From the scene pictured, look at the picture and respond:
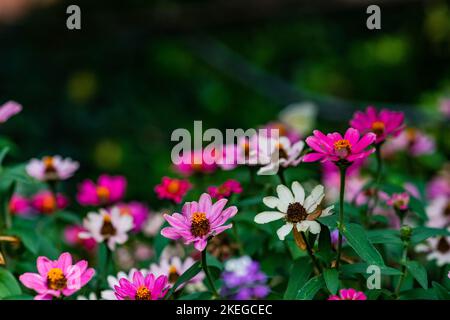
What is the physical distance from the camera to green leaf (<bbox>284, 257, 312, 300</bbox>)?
92cm

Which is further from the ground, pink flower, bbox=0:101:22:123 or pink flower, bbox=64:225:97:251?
pink flower, bbox=0:101:22:123

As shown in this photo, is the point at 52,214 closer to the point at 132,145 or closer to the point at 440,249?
the point at 440,249

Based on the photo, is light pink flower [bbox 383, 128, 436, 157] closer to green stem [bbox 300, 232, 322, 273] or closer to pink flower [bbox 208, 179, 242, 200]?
pink flower [bbox 208, 179, 242, 200]

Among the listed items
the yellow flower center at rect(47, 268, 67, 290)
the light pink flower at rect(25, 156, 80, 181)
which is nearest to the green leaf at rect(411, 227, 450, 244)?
the yellow flower center at rect(47, 268, 67, 290)

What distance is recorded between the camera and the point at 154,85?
3.37 m

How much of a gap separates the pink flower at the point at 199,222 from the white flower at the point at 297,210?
0.05m

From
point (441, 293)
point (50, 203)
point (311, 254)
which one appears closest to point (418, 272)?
point (441, 293)

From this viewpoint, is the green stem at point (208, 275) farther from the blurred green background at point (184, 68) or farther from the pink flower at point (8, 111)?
the blurred green background at point (184, 68)

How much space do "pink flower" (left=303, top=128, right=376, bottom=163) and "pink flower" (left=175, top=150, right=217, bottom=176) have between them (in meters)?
0.42

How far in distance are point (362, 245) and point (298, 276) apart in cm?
11

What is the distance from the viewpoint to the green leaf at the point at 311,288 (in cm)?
89

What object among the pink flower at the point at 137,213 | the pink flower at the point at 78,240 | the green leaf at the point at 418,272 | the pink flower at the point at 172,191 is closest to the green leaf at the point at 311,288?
the green leaf at the point at 418,272

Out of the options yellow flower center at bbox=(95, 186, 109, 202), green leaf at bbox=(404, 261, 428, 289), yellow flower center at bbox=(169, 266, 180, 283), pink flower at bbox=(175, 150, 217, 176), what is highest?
pink flower at bbox=(175, 150, 217, 176)

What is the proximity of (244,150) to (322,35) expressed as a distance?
2402 mm
